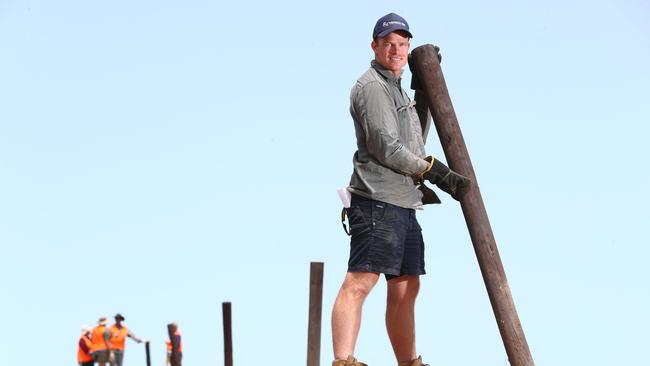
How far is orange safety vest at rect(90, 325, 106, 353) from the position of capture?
56.3 ft

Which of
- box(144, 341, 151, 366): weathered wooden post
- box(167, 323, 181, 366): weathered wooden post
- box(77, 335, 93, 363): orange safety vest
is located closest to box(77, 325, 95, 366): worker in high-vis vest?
box(77, 335, 93, 363): orange safety vest

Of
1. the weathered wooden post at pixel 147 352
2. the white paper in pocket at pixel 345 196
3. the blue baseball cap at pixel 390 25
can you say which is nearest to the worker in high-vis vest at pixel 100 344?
the weathered wooden post at pixel 147 352

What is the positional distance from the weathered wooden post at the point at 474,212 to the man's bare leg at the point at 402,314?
1.64 ft

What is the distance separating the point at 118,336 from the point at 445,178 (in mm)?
10347

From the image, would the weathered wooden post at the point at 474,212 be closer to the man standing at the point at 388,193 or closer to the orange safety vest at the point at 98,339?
the man standing at the point at 388,193

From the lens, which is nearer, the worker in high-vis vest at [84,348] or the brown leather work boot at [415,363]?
the brown leather work boot at [415,363]

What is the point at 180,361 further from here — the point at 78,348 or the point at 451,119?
the point at 78,348

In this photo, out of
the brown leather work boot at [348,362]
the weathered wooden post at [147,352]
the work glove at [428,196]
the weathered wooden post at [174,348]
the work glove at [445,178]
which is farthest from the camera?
the weathered wooden post at [147,352]

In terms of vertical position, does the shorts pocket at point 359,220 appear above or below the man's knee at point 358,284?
above

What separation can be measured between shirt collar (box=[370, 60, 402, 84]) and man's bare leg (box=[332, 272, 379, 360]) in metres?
1.32

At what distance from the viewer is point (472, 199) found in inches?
326

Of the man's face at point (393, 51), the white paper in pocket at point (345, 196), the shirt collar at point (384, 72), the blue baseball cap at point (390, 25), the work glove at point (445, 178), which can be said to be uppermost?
the blue baseball cap at point (390, 25)

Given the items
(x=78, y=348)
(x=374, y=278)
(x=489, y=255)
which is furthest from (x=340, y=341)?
(x=78, y=348)

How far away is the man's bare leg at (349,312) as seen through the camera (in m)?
7.88
